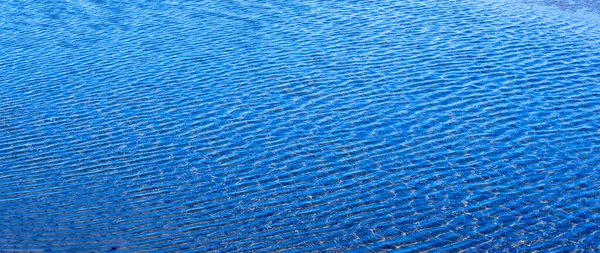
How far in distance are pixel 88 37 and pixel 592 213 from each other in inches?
521

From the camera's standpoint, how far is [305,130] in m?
14.1

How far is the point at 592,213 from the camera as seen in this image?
1115 cm

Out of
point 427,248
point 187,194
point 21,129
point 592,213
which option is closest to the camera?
point 427,248

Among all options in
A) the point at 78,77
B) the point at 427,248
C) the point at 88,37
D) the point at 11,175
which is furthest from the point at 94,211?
the point at 88,37

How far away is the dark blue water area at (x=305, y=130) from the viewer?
10922mm

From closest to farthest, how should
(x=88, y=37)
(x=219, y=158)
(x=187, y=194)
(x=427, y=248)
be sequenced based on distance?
1. (x=427, y=248)
2. (x=187, y=194)
3. (x=219, y=158)
4. (x=88, y=37)

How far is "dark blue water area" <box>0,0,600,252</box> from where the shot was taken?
10.9m

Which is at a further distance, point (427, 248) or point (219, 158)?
point (219, 158)

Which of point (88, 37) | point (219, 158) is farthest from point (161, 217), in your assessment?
point (88, 37)

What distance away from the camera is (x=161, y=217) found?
11203 mm

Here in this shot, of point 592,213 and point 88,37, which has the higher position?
point 592,213

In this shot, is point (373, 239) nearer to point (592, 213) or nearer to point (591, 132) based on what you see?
point (592, 213)

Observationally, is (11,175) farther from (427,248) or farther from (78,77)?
(427,248)

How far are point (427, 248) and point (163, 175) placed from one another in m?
4.49
